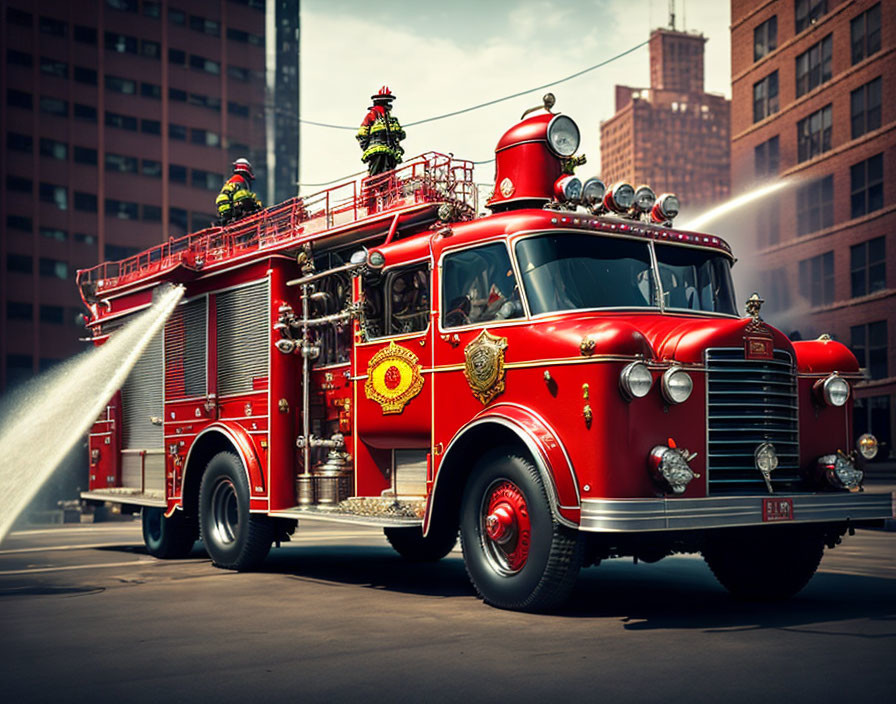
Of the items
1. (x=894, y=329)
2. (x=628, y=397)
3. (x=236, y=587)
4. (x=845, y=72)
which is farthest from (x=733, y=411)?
(x=845, y=72)

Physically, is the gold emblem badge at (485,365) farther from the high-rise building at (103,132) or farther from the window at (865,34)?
the high-rise building at (103,132)

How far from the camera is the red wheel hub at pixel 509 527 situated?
8758 mm

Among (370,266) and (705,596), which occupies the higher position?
(370,266)

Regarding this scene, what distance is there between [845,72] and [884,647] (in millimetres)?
41181

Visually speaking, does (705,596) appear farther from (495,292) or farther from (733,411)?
(495,292)

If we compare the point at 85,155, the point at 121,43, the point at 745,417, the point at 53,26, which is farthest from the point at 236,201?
the point at 121,43

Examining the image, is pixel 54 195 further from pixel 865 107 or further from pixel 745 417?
pixel 745 417

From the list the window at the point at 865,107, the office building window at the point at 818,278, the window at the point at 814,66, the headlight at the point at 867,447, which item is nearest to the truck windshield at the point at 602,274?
the headlight at the point at 867,447

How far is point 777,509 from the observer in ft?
27.9

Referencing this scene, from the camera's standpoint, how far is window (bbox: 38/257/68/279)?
2734 inches

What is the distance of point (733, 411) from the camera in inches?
343

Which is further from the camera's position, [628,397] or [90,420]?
[90,420]

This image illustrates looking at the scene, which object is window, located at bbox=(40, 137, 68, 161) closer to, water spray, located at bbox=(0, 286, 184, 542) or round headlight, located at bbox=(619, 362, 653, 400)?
water spray, located at bbox=(0, 286, 184, 542)

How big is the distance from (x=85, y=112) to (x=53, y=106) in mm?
2301
